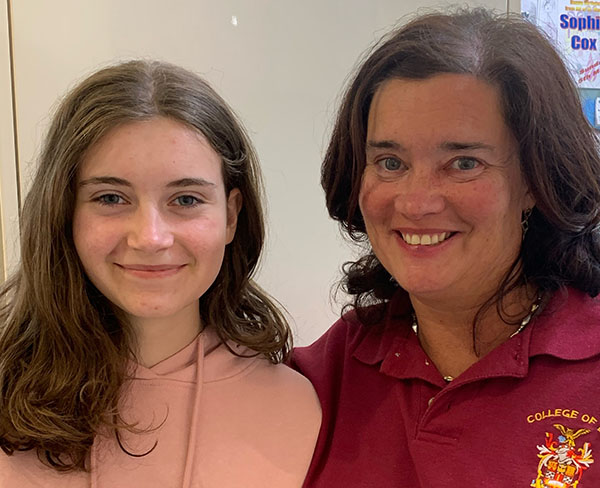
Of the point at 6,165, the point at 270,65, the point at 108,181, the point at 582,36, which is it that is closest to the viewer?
the point at 108,181

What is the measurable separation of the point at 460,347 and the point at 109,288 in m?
0.62

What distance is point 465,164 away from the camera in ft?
3.48

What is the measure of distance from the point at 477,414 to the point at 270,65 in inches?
42.5

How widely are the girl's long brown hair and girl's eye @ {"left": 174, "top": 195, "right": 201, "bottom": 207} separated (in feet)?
0.32

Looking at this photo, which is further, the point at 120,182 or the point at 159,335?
the point at 159,335

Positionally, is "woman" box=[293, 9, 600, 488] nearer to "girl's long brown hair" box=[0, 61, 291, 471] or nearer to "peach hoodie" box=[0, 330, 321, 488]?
"peach hoodie" box=[0, 330, 321, 488]

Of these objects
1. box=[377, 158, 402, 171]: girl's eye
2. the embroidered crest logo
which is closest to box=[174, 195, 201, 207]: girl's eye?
box=[377, 158, 402, 171]: girl's eye

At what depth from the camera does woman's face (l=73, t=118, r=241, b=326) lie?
104 centimetres

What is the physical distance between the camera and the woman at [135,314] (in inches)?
41.4

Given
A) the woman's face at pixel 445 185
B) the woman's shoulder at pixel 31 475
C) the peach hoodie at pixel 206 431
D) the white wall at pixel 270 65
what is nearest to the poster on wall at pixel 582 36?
A: the white wall at pixel 270 65

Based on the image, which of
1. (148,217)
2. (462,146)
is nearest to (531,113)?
(462,146)

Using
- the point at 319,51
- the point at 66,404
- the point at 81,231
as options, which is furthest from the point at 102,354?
the point at 319,51

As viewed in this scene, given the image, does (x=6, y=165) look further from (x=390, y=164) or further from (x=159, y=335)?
(x=390, y=164)

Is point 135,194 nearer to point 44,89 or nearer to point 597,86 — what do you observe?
point 44,89
